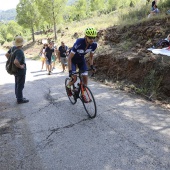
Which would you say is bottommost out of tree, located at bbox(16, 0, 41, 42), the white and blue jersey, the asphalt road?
the asphalt road

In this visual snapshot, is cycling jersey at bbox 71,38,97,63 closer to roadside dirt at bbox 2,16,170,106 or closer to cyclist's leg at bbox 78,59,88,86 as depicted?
cyclist's leg at bbox 78,59,88,86

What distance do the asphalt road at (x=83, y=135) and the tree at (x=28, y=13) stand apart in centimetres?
3067

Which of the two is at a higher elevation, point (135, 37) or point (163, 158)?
point (135, 37)

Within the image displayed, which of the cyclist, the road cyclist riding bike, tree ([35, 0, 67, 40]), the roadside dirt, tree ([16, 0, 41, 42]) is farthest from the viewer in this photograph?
tree ([16, 0, 41, 42])

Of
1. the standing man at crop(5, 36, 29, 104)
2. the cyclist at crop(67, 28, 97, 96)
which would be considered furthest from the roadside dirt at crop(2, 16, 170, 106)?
the standing man at crop(5, 36, 29, 104)

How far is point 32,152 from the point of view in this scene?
426 cm

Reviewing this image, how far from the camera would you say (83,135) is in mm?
→ 4855

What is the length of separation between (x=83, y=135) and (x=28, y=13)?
33983 millimetres

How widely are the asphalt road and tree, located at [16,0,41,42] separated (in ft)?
101

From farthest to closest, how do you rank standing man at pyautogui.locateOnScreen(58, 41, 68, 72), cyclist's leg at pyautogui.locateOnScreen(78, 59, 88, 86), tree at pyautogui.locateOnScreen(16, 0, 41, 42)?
tree at pyautogui.locateOnScreen(16, 0, 41, 42)
standing man at pyautogui.locateOnScreen(58, 41, 68, 72)
cyclist's leg at pyautogui.locateOnScreen(78, 59, 88, 86)

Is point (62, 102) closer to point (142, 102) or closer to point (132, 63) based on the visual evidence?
point (142, 102)

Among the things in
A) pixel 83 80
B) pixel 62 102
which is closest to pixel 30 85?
pixel 62 102

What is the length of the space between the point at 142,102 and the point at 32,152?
3.91 meters

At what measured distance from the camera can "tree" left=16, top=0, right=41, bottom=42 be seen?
1371 inches
